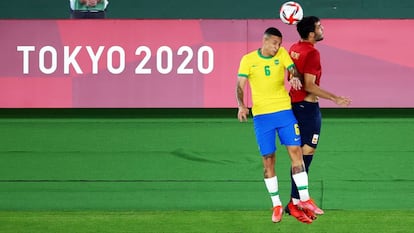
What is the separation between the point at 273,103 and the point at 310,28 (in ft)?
3.14

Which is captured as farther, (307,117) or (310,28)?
(307,117)

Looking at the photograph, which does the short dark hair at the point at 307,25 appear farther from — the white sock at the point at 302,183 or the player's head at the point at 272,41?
the white sock at the point at 302,183

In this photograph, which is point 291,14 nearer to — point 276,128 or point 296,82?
point 296,82

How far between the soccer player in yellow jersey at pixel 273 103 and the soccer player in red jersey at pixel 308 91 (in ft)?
0.59

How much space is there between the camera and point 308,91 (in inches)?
486

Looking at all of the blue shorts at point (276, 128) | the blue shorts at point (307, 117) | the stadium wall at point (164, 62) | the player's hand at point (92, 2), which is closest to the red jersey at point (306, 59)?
the blue shorts at point (307, 117)

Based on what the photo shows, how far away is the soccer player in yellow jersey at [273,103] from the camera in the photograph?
12.2 metres

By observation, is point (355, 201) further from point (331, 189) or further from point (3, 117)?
point (3, 117)

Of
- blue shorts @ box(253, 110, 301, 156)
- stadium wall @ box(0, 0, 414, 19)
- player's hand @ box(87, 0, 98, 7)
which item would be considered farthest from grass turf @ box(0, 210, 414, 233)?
stadium wall @ box(0, 0, 414, 19)

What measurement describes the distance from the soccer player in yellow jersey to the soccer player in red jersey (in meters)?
0.18

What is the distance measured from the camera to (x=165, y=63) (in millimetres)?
17906

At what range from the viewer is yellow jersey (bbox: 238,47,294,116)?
12.2 metres

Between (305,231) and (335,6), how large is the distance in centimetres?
852

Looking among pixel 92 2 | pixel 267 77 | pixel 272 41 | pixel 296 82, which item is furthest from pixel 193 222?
pixel 92 2
